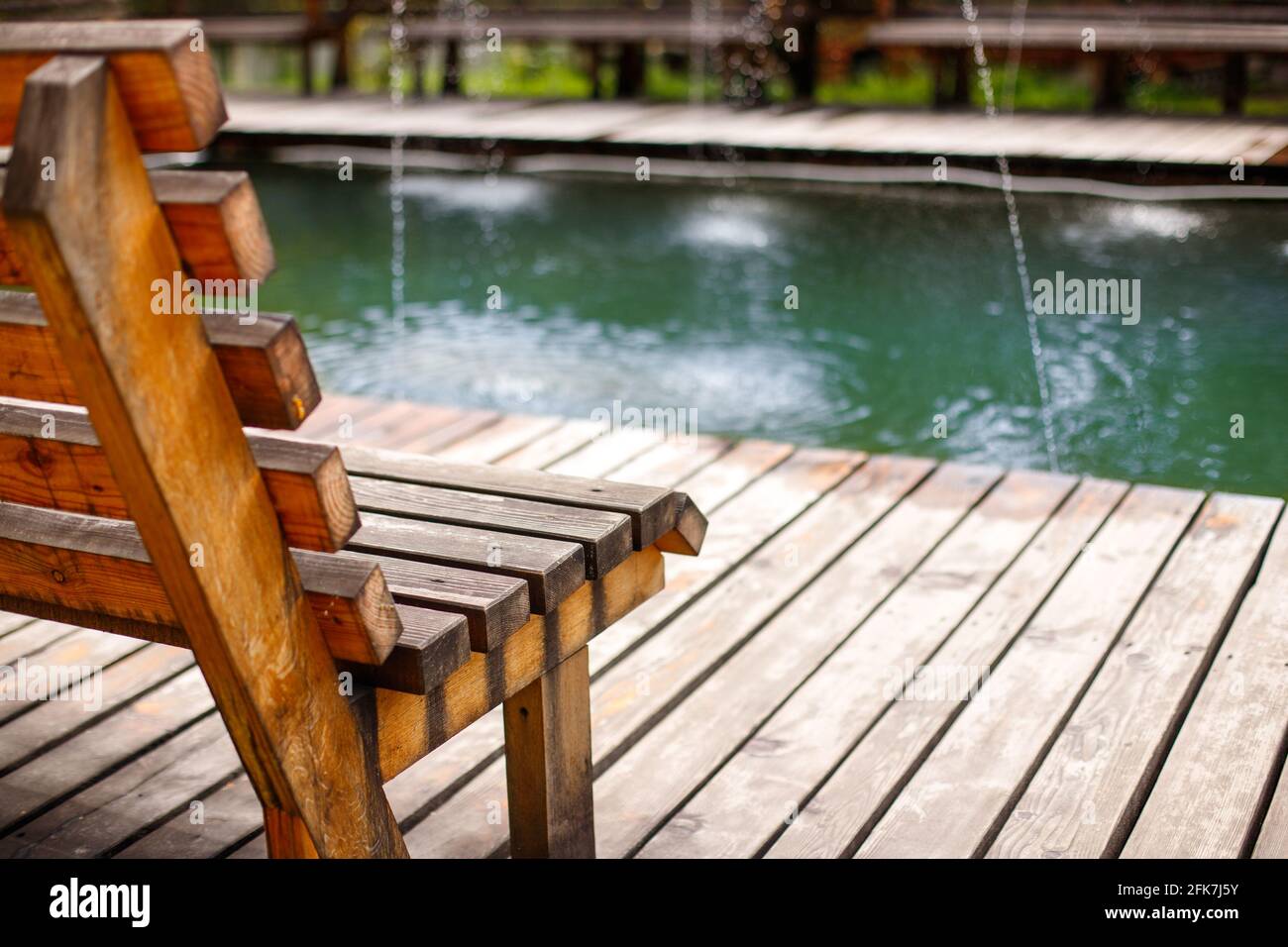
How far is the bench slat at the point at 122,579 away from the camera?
1.25 m

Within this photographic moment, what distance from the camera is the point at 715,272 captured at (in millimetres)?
5527

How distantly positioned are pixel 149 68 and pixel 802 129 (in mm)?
5494

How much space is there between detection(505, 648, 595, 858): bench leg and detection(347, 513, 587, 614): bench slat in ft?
0.45

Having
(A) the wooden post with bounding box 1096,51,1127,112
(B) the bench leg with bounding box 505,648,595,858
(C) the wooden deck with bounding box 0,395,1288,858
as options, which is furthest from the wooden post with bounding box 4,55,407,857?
(A) the wooden post with bounding box 1096,51,1127,112

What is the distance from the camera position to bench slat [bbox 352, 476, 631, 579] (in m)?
1.55

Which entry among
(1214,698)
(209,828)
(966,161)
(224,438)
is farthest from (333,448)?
(966,161)

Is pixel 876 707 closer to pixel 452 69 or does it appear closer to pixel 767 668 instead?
pixel 767 668

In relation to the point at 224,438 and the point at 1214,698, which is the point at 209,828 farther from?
the point at 1214,698

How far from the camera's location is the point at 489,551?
152 cm

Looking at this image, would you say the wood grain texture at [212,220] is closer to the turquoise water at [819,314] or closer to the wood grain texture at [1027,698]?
the wood grain texture at [1027,698]

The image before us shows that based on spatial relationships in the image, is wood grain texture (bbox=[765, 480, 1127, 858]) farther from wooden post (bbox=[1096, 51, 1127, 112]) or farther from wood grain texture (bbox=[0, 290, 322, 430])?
wooden post (bbox=[1096, 51, 1127, 112])

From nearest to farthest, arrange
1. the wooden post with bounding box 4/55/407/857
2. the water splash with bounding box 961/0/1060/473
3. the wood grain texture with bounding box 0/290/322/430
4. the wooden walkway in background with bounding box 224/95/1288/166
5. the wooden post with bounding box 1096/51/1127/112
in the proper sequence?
the wooden post with bounding box 4/55/407/857, the wood grain texture with bounding box 0/290/322/430, the water splash with bounding box 961/0/1060/473, the wooden walkway in background with bounding box 224/95/1288/166, the wooden post with bounding box 1096/51/1127/112

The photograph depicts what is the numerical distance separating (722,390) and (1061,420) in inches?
37.7

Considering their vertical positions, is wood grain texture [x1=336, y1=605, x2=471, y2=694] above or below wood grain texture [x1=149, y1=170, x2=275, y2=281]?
below
